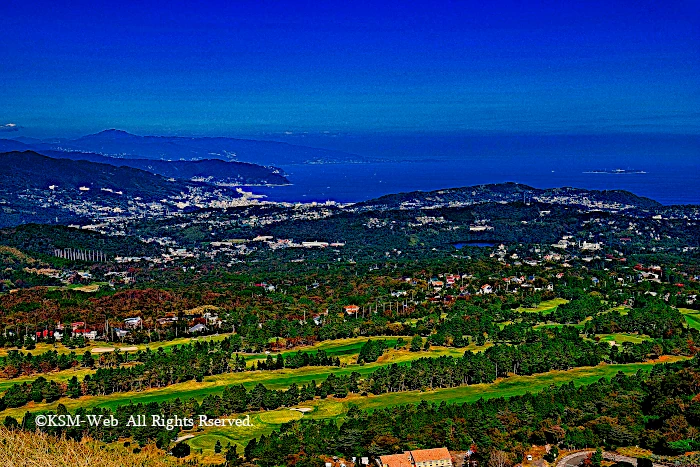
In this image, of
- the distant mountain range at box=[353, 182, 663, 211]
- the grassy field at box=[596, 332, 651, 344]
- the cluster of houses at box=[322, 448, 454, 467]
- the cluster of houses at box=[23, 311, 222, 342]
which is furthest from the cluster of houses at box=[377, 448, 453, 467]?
the distant mountain range at box=[353, 182, 663, 211]

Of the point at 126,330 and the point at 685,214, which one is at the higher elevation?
the point at 685,214

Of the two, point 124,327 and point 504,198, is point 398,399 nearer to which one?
point 124,327

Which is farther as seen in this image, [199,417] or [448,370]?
[448,370]

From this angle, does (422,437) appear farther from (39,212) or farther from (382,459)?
(39,212)

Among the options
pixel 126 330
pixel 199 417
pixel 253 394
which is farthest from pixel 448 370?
pixel 126 330

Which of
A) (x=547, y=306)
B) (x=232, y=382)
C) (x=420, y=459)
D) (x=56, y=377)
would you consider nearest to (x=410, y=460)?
(x=420, y=459)

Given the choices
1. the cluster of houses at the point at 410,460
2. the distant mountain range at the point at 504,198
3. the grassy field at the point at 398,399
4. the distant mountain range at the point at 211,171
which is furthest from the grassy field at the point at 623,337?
the distant mountain range at the point at 211,171
